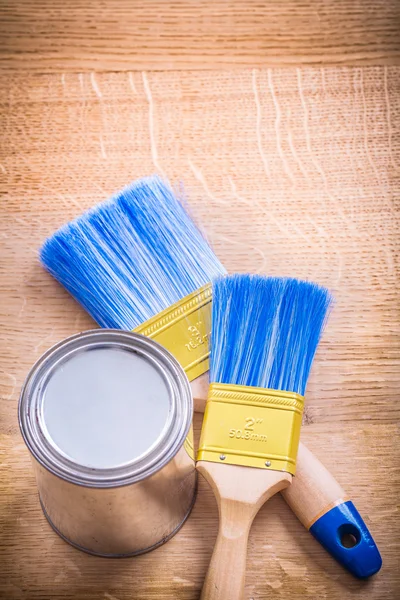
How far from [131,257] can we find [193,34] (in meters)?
0.49

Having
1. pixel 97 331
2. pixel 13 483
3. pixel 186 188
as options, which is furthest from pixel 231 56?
pixel 13 483

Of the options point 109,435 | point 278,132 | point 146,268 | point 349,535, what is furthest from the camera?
point 278,132

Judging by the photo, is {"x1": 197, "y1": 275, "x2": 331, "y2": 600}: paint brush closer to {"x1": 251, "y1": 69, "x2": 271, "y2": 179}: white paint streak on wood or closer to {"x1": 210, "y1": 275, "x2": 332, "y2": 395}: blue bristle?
{"x1": 210, "y1": 275, "x2": 332, "y2": 395}: blue bristle

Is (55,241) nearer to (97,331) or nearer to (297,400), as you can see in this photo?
(97,331)

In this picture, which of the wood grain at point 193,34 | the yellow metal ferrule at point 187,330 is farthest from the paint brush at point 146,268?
the wood grain at point 193,34

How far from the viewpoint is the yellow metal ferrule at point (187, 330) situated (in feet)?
3.28

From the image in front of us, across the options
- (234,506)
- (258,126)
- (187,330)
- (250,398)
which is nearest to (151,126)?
(258,126)

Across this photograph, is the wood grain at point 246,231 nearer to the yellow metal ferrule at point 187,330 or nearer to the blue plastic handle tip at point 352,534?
the blue plastic handle tip at point 352,534

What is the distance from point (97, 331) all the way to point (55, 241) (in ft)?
0.71

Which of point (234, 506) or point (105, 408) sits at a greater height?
point (105, 408)

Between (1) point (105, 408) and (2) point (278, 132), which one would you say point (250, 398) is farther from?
(2) point (278, 132)

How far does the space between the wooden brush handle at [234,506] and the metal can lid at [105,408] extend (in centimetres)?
9

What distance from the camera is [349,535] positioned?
946 mm

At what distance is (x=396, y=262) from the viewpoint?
114cm
